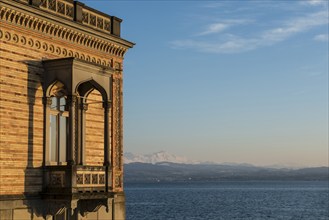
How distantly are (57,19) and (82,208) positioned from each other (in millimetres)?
8101

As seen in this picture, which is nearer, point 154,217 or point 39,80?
point 39,80

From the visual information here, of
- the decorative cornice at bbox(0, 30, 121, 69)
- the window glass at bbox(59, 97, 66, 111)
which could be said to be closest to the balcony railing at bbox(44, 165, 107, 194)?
the window glass at bbox(59, 97, 66, 111)

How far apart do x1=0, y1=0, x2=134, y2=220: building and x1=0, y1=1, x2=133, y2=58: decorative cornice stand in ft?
0.13

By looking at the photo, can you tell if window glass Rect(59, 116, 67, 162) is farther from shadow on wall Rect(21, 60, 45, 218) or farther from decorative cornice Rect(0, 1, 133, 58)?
decorative cornice Rect(0, 1, 133, 58)

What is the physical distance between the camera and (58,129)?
2459 cm

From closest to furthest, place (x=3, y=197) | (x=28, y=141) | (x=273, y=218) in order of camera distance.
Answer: (x=3, y=197), (x=28, y=141), (x=273, y=218)

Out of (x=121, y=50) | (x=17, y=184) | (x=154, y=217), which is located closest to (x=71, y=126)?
(x=17, y=184)

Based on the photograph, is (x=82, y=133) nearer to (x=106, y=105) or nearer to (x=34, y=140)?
(x=106, y=105)

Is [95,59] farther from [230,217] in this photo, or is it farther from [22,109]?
[230,217]

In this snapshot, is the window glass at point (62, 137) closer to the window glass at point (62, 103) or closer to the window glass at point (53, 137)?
the window glass at point (53, 137)

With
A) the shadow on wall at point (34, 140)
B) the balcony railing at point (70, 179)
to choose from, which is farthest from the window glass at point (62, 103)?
the balcony railing at point (70, 179)

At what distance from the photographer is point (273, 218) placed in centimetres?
9462

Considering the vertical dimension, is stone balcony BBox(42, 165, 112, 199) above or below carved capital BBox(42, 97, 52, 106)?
below

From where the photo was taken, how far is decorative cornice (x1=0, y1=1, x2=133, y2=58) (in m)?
22.1
